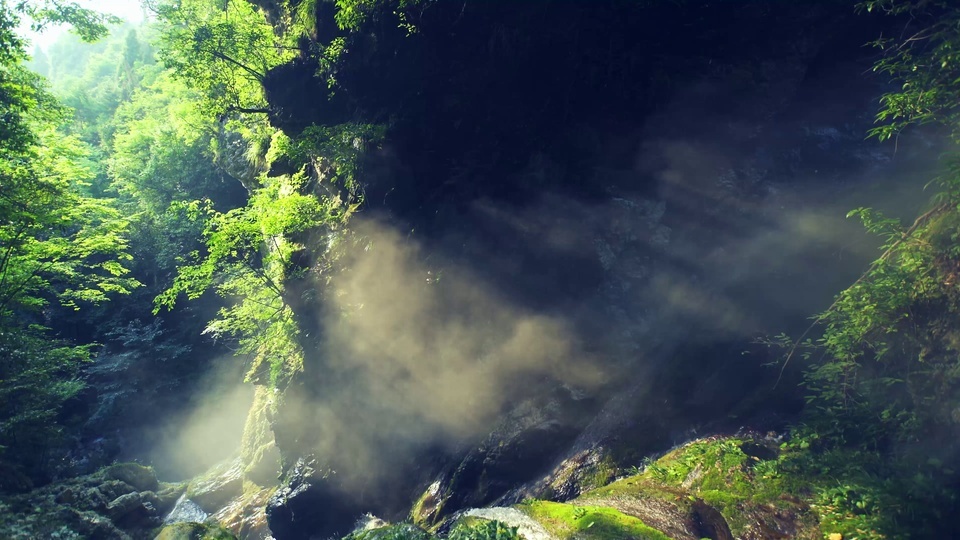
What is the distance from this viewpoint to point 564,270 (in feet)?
44.7

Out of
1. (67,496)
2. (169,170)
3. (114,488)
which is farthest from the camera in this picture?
(169,170)

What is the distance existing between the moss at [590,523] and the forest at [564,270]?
6 cm

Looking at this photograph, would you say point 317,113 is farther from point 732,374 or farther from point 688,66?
point 732,374

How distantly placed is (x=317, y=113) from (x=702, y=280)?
45.4 feet

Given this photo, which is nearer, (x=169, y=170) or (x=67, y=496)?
(x=67, y=496)

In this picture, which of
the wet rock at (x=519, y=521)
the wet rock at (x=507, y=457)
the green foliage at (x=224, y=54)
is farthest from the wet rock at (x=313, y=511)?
the green foliage at (x=224, y=54)

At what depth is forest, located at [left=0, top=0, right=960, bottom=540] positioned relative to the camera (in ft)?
24.1

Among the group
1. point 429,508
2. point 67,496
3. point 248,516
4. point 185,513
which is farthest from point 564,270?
point 185,513

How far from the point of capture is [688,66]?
12.1 metres

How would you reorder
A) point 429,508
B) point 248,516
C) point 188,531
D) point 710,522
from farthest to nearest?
point 248,516, point 429,508, point 188,531, point 710,522

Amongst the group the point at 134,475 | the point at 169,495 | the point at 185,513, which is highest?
the point at 134,475

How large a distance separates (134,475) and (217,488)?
3.44 metres

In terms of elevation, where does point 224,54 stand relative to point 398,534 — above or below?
above

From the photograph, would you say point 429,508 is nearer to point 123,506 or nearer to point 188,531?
point 188,531
